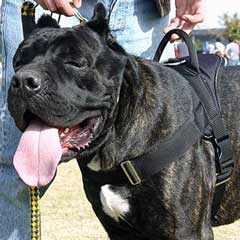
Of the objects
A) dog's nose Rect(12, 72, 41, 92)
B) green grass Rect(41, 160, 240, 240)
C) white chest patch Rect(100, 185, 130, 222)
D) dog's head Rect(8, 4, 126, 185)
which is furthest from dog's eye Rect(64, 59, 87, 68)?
green grass Rect(41, 160, 240, 240)

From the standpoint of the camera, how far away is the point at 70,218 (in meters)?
5.49

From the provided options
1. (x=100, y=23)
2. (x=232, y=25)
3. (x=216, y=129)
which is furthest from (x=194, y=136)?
(x=232, y=25)

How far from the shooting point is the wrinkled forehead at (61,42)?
2.81 metres

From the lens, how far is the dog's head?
2697 millimetres

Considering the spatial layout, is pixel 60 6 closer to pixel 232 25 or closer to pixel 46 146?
pixel 46 146

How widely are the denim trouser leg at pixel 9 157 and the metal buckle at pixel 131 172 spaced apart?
812 millimetres

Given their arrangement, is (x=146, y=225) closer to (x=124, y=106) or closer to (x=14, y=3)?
(x=124, y=106)

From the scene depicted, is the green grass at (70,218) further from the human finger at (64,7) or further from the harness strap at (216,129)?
the human finger at (64,7)

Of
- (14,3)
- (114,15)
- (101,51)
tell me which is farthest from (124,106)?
(14,3)

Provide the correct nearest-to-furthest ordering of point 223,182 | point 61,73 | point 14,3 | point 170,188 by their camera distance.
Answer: point 61,73 < point 170,188 < point 223,182 < point 14,3

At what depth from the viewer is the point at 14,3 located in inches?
139

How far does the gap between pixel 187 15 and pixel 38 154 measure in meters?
1.37

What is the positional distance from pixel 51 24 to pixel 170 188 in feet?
3.14

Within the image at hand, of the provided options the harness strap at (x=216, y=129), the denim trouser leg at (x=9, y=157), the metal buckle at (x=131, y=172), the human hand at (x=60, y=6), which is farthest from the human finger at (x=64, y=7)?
the metal buckle at (x=131, y=172)
